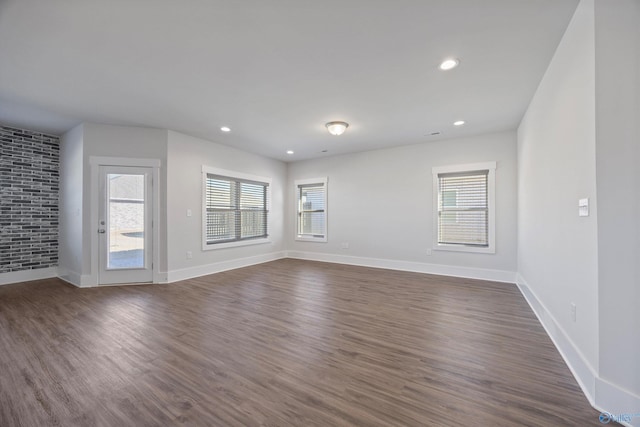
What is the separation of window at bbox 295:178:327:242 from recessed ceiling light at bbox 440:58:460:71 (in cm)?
417

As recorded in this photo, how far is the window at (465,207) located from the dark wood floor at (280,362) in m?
1.32

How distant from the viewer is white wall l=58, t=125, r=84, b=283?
14.3 feet

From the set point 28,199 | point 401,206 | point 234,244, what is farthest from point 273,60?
point 28,199

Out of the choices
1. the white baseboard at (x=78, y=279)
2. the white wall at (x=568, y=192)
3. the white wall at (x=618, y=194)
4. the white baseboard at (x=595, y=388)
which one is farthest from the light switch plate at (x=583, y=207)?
the white baseboard at (x=78, y=279)

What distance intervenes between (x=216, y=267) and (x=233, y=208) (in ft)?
4.42

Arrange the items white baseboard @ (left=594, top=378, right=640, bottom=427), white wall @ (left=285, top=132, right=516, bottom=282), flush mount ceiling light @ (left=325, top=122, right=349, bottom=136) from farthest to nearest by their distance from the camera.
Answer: white wall @ (left=285, top=132, right=516, bottom=282), flush mount ceiling light @ (left=325, top=122, right=349, bottom=136), white baseboard @ (left=594, top=378, right=640, bottom=427)

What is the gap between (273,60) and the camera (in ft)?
8.16

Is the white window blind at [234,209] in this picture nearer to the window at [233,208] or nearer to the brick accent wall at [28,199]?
the window at [233,208]

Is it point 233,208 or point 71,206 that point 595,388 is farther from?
point 71,206

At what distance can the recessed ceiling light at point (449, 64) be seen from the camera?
97.4 inches

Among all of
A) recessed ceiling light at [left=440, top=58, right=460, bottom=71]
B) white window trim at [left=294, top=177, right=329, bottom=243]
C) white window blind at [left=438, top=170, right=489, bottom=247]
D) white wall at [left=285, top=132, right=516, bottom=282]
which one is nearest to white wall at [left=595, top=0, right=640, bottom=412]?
recessed ceiling light at [left=440, top=58, right=460, bottom=71]

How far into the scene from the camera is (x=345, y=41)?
2203 mm

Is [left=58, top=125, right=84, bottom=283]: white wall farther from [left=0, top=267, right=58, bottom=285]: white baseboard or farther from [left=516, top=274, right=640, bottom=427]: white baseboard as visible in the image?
[left=516, top=274, right=640, bottom=427]: white baseboard

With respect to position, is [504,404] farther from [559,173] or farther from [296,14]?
[296,14]
